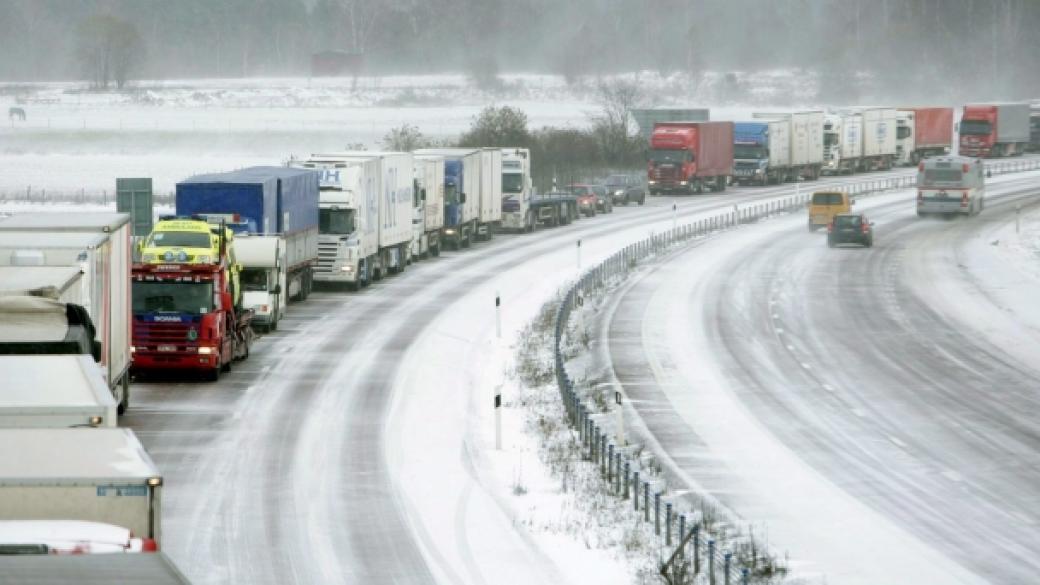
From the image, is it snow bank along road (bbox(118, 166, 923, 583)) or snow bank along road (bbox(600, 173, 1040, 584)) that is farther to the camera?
snow bank along road (bbox(600, 173, 1040, 584))

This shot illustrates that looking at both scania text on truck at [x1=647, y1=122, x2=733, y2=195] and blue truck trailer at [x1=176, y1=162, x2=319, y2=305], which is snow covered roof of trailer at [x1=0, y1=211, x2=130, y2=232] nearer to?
blue truck trailer at [x1=176, y1=162, x2=319, y2=305]

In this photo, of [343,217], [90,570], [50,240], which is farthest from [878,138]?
[90,570]

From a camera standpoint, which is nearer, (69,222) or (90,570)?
(90,570)

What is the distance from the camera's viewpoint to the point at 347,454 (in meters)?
30.0

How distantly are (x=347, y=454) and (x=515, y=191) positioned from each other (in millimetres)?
51044

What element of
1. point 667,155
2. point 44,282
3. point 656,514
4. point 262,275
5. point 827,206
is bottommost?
point 656,514

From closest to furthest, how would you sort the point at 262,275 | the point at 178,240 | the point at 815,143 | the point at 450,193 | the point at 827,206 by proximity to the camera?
the point at 178,240, the point at 262,275, the point at 450,193, the point at 827,206, the point at 815,143

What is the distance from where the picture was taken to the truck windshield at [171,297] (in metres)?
36.5

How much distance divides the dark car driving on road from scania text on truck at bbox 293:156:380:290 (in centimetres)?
2325

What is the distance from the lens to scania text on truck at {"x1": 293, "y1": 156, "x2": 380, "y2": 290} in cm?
5456

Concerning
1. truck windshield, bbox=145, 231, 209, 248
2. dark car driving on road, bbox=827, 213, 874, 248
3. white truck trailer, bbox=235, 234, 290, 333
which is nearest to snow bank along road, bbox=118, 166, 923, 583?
white truck trailer, bbox=235, 234, 290, 333

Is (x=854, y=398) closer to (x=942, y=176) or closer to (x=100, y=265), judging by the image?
(x=100, y=265)

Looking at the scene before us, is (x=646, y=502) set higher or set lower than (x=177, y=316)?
lower

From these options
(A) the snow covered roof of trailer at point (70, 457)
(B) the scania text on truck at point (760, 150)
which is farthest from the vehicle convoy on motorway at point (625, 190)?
(A) the snow covered roof of trailer at point (70, 457)
